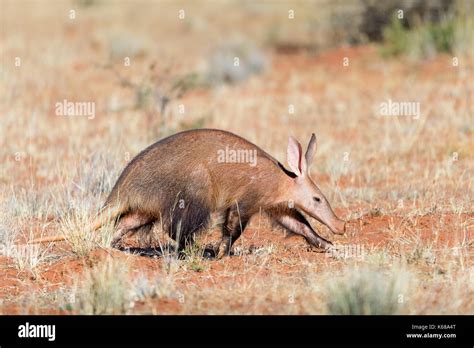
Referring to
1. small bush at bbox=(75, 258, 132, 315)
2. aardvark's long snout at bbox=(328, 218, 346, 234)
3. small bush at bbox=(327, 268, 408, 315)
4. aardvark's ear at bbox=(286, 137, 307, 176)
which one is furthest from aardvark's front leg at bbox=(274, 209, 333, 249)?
small bush at bbox=(75, 258, 132, 315)

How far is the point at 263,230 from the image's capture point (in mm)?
8633

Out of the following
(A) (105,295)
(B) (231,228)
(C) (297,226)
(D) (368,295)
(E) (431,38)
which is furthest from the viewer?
(E) (431,38)

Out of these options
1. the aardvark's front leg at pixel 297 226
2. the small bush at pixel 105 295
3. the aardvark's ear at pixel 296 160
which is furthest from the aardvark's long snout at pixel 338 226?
the small bush at pixel 105 295

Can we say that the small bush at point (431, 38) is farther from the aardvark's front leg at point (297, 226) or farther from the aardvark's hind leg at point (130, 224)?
the aardvark's hind leg at point (130, 224)

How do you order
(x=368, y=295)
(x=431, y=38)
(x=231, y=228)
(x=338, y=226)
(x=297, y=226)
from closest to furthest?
1. (x=368, y=295)
2. (x=231, y=228)
3. (x=338, y=226)
4. (x=297, y=226)
5. (x=431, y=38)

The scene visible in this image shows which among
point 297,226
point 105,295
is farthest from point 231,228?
point 105,295

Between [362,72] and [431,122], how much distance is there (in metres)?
4.29

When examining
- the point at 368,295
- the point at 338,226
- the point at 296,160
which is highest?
the point at 296,160

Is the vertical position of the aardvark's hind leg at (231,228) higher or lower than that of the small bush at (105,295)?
higher

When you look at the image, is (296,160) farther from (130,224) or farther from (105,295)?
(105,295)

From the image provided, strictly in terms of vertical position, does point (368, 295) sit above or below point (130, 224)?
below

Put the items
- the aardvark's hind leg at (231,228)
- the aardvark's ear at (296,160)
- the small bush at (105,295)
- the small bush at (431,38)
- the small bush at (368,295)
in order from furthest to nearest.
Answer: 1. the small bush at (431,38)
2. the aardvark's ear at (296,160)
3. the aardvark's hind leg at (231,228)
4. the small bush at (105,295)
5. the small bush at (368,295)

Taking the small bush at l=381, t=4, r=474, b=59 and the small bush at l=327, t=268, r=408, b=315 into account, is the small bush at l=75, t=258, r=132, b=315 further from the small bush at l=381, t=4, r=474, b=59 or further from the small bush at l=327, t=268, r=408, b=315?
the small bush at l=381, t=4, r=474, b=59
